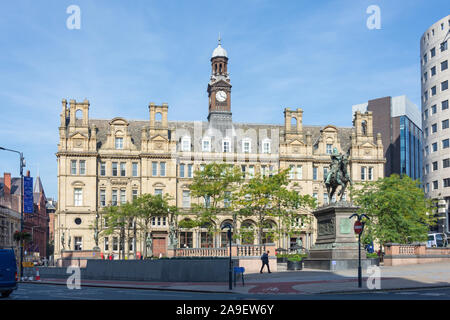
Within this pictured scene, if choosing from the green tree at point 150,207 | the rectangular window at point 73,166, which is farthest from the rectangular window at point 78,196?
the green tree at point 150,207

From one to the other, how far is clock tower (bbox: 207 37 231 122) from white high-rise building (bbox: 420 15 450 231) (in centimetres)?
3435

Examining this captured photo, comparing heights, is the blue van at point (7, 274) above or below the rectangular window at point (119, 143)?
below

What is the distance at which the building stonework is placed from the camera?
8925 cm

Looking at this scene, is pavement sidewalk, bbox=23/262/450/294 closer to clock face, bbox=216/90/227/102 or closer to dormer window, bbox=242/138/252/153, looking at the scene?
dormer window, bbox=242/138/252/153

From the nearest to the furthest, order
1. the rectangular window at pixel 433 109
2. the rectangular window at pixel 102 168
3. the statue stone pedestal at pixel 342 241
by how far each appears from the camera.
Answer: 1. the statue stone pedestal at pixel 342 241
2. the rectangular window at pixel 102 168
3. the rectangular window at pixel 433 109

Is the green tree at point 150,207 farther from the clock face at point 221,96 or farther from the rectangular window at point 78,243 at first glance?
the clock face at point 221,96

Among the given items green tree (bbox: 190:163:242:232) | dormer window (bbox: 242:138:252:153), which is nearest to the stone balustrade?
green tree (bbox: 190:163:242:232)

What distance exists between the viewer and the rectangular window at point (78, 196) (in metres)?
89.5

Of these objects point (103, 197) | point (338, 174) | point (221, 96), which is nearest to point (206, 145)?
point (221, 96)

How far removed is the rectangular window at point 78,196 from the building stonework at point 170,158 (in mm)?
146

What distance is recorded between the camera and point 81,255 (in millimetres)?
67375
